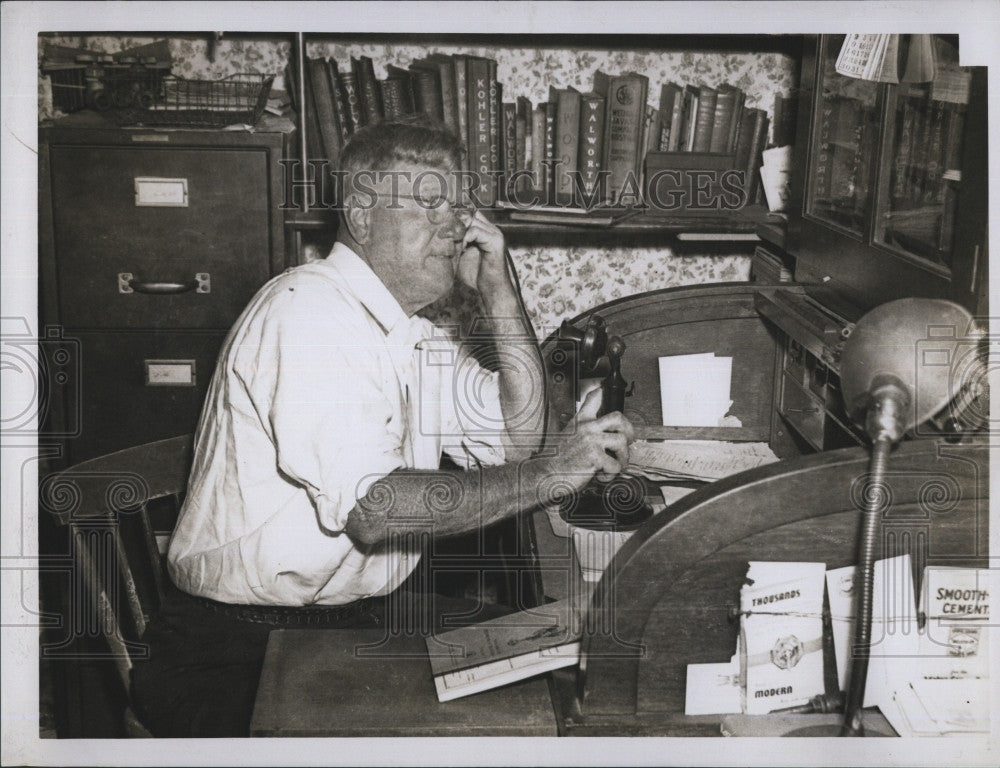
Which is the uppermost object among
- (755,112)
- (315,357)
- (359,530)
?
(755,112)

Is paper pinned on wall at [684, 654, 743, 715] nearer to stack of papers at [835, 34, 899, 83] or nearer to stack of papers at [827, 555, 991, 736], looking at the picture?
stack of papers at [827, 555, 991, 736]

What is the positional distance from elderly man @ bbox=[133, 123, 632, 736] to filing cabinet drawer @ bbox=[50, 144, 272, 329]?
61 cm

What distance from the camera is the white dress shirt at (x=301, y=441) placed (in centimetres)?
135

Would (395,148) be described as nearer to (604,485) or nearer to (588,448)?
(588,448)

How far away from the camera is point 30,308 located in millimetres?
1380

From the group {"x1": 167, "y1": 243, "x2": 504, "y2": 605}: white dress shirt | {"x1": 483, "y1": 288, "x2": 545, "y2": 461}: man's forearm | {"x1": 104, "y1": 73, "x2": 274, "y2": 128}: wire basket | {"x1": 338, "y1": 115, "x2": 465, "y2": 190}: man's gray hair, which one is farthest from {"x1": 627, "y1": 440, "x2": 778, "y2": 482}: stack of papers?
{"x1": 104, "y1": 73, "x2": 274, "y2": 128}: wire basket

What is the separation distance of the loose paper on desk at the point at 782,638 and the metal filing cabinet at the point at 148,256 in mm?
1469

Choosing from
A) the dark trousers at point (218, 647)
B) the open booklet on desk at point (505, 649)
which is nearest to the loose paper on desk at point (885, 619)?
the open booklet on desk at point (505, 649)

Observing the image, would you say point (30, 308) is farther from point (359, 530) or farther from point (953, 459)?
point (953, 459)

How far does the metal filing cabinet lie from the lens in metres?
2.11

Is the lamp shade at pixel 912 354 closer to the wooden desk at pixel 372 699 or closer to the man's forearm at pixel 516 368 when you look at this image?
the wooden desk at pixel 372 699

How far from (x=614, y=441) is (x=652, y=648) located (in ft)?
1.32

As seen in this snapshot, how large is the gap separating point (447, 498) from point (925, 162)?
2.78 ft

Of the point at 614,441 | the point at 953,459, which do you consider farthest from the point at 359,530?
the point at 953,459
